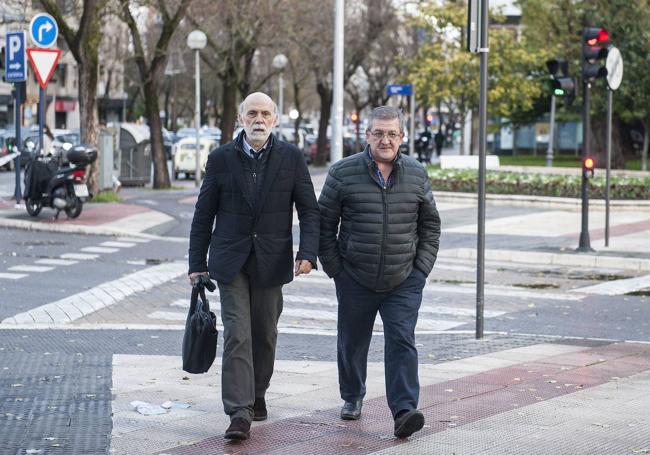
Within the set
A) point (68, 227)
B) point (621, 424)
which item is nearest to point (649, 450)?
point (621, 424)

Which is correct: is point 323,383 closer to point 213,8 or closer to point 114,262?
point 114,262

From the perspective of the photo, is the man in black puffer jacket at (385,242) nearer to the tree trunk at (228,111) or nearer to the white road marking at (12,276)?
the white road marking at (12,276)

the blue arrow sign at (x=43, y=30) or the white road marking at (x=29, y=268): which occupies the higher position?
the blue arrow sign at (x=43, y=30)

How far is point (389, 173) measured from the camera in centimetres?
707

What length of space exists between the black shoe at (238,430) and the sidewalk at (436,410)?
4cm

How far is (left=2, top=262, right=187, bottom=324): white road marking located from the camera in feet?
39.9

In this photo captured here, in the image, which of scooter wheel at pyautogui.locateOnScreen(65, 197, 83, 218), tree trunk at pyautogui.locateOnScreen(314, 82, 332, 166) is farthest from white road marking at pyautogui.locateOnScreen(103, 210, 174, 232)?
tree trunk at pyautogui.locateOnScreen(314, 82, 332, 166)

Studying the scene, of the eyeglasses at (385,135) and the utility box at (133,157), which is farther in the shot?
the utility box at (133,157)

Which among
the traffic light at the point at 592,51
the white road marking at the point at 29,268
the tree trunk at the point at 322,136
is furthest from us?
the tree trunk at the point at 322,136

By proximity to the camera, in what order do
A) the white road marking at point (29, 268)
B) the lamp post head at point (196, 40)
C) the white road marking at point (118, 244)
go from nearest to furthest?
the white road marking at point (29, 268) → the white road marking at point (118, 244) → the lamp post head at point (196, 40)

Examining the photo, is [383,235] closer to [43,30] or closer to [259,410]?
[259,410]

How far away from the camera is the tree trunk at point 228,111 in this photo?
43.9 meters

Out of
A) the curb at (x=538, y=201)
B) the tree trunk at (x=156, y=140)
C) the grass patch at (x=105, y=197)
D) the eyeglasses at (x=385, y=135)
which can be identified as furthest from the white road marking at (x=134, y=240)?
the tree trunk at (x=156, y=140)

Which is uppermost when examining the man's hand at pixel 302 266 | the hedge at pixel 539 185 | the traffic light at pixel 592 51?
the traffic light at pixel 592 51
